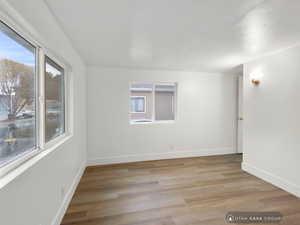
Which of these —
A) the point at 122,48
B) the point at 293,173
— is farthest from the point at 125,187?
the point at 293,173

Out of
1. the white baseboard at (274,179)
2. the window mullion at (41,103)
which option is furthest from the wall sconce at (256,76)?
the window mullion at (41,103)

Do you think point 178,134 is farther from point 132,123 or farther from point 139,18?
point 139,18

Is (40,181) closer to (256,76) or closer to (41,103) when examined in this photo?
(41,103)

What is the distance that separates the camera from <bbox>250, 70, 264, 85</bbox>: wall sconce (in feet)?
9.10

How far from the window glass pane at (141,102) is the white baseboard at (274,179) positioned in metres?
2.43

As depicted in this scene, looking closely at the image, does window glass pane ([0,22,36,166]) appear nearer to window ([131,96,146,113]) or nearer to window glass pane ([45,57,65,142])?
window glass pane ([45,57,65,142])

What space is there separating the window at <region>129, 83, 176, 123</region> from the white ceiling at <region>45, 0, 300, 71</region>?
3.84ft

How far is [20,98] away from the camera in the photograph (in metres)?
1.19

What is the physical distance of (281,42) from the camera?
Answer: 2.13 m

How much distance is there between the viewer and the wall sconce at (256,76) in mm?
2774

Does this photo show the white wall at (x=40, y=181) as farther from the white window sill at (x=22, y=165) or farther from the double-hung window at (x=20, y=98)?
the double-hung window at (x=20, y=98)

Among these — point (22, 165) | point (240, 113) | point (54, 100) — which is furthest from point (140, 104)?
Answer: point (22, 165)

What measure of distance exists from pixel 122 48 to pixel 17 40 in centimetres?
144

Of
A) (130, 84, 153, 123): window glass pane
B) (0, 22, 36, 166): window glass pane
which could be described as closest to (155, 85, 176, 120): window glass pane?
(130, 84, 153, 123): window glass pane
